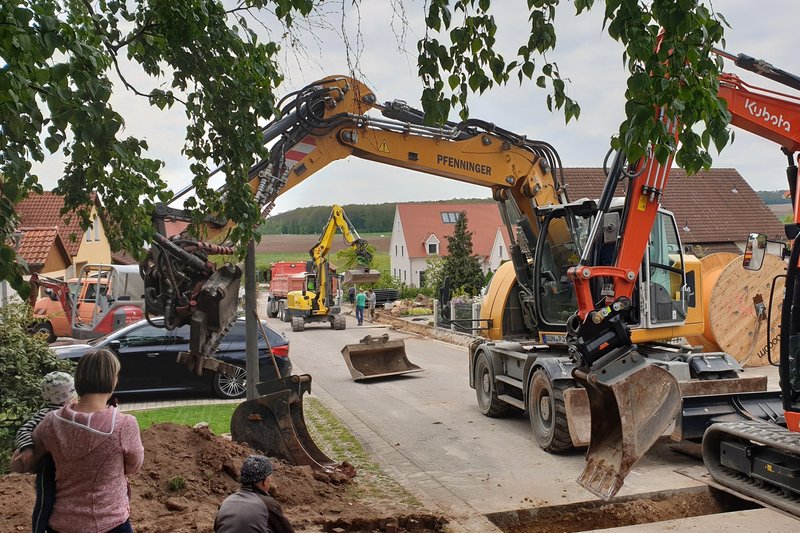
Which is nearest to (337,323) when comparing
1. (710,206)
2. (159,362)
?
(710,206)

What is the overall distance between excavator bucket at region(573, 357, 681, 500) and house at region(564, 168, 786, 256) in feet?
82.0

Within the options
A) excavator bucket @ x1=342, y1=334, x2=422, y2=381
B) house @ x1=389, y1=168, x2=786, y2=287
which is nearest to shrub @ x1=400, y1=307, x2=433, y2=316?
house @ x1=389, y1=168, x2=786, y2=287

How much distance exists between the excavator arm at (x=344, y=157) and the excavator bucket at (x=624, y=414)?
4085mm

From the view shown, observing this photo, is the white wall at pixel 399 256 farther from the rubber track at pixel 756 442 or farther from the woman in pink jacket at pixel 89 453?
the woman in pink jacket at pixel 89 453

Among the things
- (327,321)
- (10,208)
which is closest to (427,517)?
(10,208)

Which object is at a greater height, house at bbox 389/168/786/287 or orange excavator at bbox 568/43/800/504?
house at bbox 389/168/786/287

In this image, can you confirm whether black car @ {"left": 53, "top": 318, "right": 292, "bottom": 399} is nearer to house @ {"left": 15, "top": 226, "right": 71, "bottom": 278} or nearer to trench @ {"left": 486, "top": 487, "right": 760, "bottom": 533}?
house @ {"left": 15, "top": 226, "right": 71, "bottom": 278}

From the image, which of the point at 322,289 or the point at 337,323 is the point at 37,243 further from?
the point at 337,323

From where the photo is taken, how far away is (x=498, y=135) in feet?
39.9

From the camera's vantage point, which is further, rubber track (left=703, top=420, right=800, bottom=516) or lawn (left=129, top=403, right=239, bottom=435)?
lawn (left=129, top=403, right=239, bottom=435)

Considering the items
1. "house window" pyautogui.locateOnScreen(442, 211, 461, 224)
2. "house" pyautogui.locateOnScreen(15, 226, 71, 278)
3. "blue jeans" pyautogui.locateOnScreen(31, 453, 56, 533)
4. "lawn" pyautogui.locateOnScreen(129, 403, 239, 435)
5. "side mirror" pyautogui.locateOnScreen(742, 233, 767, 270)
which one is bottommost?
"lawn" pyautogui.locateOnScreen(129, 403, 239, 435)

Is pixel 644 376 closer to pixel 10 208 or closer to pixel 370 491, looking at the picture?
pixel 370 491

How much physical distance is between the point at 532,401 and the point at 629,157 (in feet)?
Answer: 20.5

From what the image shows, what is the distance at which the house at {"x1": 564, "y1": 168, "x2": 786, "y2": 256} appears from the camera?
3098 cm
